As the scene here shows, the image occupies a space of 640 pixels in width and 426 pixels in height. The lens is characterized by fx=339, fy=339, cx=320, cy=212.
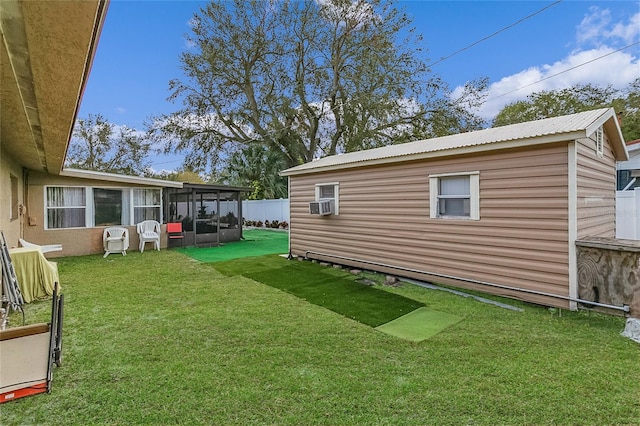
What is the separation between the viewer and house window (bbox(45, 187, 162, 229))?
30.1 ft

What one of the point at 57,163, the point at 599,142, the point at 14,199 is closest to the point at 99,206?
the point at 14,199

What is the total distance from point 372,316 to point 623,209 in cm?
602

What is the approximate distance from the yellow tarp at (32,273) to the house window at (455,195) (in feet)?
20.1

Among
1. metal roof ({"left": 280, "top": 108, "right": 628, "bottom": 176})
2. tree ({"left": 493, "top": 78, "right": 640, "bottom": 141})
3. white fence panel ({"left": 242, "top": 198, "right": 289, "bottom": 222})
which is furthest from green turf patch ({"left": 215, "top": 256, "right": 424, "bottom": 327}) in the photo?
tree ({"left": 493, "top": 78, "right": 640, "bottom": 141})

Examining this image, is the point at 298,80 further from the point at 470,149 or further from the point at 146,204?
the point at 470,149

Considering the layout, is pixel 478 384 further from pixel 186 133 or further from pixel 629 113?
pixel 629 113

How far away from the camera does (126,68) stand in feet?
45.1

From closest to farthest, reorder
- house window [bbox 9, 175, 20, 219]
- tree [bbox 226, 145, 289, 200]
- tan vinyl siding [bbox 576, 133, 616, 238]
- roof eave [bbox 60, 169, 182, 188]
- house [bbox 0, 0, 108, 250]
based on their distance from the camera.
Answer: house [bbox 0, 0, 108, 250]
tan vinyl siding [bbox 576, 133, 616, 238]
house window [bbox 9, 175, 20, 219]
roof eave [bbox 60, 169, 182, 188]
tree [bbox 226, 145, 289, 200]

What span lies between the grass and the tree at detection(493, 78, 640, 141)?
54.7 feet

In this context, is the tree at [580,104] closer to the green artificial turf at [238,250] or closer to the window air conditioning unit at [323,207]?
the window air conditioning unit at [323,207]

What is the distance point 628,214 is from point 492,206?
3866mm

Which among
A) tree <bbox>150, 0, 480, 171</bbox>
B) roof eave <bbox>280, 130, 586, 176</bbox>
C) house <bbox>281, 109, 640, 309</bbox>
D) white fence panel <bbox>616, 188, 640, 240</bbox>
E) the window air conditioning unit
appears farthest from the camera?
tree <bbox>150, 0, 480, 171</bbox>

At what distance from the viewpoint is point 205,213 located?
44.8 ft

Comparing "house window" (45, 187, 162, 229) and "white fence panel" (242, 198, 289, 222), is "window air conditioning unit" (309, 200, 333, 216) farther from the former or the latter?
"white fence panel" (242, 198, 289, 222)
